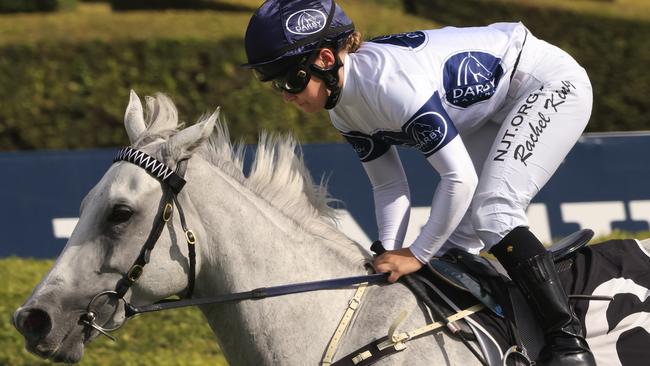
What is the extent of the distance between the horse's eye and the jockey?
0.71 metres

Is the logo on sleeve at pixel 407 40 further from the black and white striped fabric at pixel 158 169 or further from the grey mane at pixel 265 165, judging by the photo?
Result: the black and white striped fabric at pixel 158 169

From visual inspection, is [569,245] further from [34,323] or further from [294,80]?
[34,323]

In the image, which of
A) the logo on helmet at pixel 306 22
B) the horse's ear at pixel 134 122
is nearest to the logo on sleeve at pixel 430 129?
the logo on helmet at pixel 306 22

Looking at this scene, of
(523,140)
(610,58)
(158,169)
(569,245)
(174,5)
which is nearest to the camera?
(158,169)

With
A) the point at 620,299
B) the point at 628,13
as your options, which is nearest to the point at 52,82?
the point at 628,13

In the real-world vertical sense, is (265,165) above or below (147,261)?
above

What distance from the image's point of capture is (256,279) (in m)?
3.70

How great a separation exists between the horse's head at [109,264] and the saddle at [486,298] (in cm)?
73

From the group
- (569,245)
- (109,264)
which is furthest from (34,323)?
(569,245)

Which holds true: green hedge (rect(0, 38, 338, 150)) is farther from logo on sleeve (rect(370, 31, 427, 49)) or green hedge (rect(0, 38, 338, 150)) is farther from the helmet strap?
the helmet strap

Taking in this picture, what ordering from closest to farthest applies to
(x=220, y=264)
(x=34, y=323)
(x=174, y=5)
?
(x=34, y=323), (x=220, y=264), (x=174, y=5)

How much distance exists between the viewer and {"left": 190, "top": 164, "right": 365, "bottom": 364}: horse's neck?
12.0 feet

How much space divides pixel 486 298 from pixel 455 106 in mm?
746

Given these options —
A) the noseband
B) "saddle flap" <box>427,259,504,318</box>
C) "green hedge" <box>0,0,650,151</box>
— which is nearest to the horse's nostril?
the noseband
